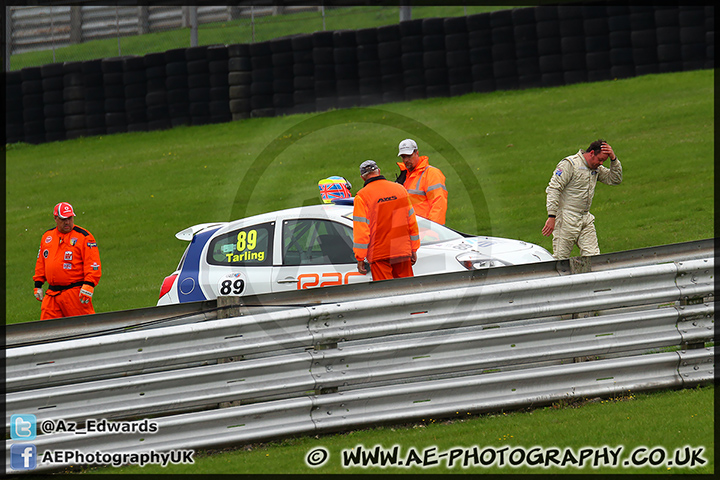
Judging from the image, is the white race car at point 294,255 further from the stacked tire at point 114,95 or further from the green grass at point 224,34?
the green grass at point 224,34

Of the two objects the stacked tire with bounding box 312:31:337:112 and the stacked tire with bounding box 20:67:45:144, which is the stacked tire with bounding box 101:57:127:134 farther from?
the stacked tire with bounding box 312:31:337:112

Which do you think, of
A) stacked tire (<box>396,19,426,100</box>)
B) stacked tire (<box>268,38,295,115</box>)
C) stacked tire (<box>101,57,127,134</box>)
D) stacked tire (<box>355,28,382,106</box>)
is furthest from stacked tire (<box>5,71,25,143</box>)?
stacked tire (<box>396,19,426,100</box>)

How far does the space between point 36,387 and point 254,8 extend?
22.1 m

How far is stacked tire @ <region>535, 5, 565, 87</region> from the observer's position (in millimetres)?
18766

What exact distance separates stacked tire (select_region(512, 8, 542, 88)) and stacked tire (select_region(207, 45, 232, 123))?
7.83 meters

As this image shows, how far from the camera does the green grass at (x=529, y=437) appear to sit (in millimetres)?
4746

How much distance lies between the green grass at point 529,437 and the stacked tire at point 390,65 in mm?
15400

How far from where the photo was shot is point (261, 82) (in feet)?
67.5

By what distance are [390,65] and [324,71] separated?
70.3 inches

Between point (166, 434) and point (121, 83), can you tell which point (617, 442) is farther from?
point (121, 83)

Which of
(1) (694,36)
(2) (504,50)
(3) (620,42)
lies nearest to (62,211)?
(2) (504,50)

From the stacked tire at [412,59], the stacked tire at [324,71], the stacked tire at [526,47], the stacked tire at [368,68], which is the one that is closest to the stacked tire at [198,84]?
the stacked tire at [324,71]

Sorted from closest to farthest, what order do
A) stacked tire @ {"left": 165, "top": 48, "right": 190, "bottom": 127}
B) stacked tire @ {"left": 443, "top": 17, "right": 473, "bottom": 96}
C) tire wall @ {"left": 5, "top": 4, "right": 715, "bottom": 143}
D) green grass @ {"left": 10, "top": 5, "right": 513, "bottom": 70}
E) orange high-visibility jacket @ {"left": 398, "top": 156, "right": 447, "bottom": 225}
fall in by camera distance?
orange high-visibility jacket @ {"left": 398, "top": 156, "right": 447, "bottom": 225}, tire wall @ {"left": 5, "top": 4, "right": 715, "bottom": 143}, stacked tire @ {"left": 443, "top": 17, "right": 473, "bottom": 96}, stacked tire @ {"left": 165, "top": 48, "right": 190, "bottom": 127}, green grass @ {"left": 10, "top": 5, "right": 513, "bottom": 70}

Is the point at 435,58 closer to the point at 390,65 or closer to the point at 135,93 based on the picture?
the point at 390,65
